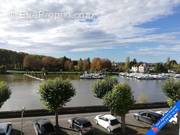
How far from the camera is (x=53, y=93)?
26.1 metres

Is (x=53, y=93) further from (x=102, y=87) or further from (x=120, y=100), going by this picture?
(x=102, y=87)

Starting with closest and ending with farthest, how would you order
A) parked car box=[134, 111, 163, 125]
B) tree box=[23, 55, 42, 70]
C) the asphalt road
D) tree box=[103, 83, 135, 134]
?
tree box=[103, 83, 135, 134], the asphalt road, parked car box=[134, 111, 163, 125], tree box=[23, 55, 42, 70]

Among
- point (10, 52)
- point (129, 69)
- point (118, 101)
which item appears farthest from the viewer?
point (129, 69)

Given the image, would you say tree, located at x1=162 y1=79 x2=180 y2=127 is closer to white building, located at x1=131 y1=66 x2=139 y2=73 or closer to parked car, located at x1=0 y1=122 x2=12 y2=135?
parked car, located at x1=0 y1=122 x2=12 y2=135

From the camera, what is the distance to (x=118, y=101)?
80.6ft

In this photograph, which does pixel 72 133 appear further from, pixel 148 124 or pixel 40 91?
pixel 148 124

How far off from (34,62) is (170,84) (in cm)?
12566

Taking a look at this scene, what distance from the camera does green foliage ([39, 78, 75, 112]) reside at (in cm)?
2608

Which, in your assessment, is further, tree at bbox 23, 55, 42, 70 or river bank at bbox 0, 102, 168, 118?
tree at bbox 23, 55, 42, 70

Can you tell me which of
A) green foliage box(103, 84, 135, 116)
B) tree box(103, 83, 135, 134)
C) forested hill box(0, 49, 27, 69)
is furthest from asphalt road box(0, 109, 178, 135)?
forested hill box(0, 49, 27, 69)

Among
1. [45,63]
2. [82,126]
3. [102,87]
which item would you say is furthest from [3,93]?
[45,63]

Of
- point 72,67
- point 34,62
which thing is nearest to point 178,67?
point 72,67

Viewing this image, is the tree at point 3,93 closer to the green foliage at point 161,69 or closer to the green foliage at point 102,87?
the green foliage at point 102,87

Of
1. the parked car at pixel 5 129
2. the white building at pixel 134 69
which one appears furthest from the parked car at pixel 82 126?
the white building at pixel 134 69
